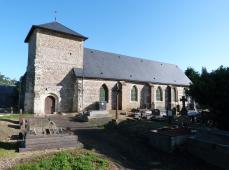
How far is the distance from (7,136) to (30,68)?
13912 millimetres

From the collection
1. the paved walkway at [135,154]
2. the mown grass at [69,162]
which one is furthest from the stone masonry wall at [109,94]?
the mown grass at [69,162]

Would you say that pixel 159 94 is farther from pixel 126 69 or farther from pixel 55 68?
pixel 55 68

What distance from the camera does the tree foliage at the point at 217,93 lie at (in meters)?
12.3

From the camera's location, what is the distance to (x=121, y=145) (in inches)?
440

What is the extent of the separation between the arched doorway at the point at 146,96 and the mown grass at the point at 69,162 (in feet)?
68.7

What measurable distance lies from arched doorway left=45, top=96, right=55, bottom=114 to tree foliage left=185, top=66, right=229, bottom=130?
50.6ft

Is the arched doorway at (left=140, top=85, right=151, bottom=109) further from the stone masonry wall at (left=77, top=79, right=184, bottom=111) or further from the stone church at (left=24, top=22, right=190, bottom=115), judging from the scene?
the stone masonry wall at (left=77, top=79, right=184, bottom=111)

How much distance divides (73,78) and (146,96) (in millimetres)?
10774

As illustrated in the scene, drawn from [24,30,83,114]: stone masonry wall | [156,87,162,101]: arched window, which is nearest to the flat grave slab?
[24,30,83,114]: stone masonry wall

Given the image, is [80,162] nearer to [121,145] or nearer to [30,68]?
[121,145]

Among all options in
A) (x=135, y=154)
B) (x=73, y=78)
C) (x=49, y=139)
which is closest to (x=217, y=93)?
(x=135, y=154)

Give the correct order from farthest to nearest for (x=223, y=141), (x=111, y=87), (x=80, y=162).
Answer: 1. (x=111, y=87)
2. (x=223, y=141)
3. (x=80, y=162)

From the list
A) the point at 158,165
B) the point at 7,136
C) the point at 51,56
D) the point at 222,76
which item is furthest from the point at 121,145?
the point at 51,56

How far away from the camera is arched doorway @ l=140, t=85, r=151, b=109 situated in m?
29.4
